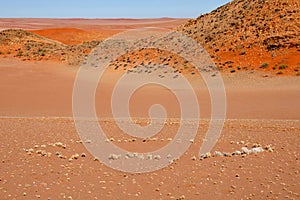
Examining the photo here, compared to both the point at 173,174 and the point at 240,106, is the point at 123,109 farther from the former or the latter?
the point at 173,174

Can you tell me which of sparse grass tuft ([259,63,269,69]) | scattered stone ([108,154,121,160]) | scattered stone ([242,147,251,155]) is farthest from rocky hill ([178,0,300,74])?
scattered stone ([108,154,121,160])

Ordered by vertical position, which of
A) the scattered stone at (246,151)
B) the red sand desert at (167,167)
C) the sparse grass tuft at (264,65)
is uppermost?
the sparse grass tuft at (264,65)

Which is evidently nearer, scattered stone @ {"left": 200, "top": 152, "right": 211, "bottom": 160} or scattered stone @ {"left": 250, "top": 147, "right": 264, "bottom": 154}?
scattered stone @ {"left": 200, "top": 152, "right": 211, "bottom": 160}

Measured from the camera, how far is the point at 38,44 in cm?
3819

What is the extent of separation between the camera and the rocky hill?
67.2 ft

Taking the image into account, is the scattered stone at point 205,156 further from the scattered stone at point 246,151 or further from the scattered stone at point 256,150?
the scattered stone at point 256,150

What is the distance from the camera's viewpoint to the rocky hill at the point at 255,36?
67.2 ft

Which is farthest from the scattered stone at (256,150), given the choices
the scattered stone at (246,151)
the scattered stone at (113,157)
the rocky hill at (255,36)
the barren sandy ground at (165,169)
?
the rocky hill at (255,36)

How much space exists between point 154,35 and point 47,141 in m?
25.8

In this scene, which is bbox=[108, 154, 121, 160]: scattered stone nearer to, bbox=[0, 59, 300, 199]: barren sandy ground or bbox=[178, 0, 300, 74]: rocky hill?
bbox=[0, 59, 300, 199]: barren sandy ground

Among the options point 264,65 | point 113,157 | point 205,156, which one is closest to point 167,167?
point 205,156

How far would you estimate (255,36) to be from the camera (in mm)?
23438

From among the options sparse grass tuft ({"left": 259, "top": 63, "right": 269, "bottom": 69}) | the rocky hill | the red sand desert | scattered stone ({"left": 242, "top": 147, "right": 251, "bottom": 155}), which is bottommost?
the red sand desert

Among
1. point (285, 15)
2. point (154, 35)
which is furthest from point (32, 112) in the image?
point (154, 35)
